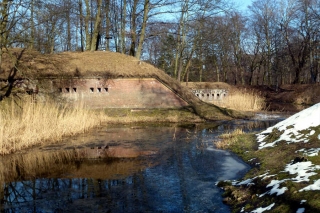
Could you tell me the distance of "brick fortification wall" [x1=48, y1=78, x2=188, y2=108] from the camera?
17703mm

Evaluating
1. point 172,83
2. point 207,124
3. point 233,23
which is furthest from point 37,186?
point 233,23

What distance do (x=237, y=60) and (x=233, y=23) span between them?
5.10 metres

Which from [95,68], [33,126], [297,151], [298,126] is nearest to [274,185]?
[297,151]

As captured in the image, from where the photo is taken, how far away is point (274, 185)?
4.96m

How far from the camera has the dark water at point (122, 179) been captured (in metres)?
5.19

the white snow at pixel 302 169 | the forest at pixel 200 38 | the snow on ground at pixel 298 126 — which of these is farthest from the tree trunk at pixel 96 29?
the white snow at pixel 302 169

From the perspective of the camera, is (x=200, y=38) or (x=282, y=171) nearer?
(x=282, y=171)

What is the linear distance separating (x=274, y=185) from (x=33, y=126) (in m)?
7.72

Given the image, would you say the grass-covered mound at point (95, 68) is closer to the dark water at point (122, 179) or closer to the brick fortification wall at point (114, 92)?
the brick fortification wall at point (114, 92)

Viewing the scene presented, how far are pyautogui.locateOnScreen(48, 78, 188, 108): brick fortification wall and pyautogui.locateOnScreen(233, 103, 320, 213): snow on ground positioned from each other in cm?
893

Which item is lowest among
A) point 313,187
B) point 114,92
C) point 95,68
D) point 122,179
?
point 122,179

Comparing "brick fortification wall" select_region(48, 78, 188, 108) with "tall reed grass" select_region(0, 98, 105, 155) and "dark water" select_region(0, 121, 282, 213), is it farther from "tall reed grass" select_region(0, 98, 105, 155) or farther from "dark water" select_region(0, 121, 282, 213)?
"dark water" select_region(0, 121, 282, 213)

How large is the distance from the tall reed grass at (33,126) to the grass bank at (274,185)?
6.10 metres

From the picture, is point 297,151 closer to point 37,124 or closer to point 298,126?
point 298,126
